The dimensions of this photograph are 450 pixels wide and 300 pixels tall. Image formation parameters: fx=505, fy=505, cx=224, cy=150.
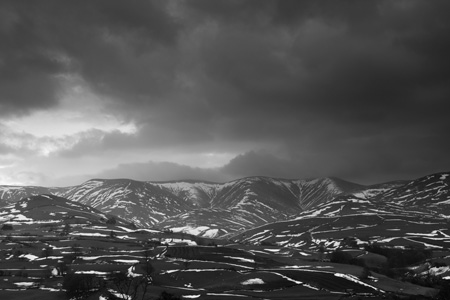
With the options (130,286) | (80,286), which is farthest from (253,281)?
(80,286)

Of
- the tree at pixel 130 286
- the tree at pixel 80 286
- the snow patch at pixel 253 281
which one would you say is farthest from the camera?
the snow patch at pixel 253 281

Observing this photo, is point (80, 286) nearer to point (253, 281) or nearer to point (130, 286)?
point (130, 286)

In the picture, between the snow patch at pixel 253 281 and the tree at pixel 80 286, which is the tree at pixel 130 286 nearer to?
the tree at pixel 80 286

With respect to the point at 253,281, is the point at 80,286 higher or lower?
lower

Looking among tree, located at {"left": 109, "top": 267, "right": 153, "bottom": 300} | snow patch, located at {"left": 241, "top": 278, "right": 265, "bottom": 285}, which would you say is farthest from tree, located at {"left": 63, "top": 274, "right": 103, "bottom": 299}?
snow patch, located at {"left": 241, "top": 278, "right": 265, "bottom": 285}

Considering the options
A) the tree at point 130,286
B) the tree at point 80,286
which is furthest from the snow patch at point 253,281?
the tree at point 80,286

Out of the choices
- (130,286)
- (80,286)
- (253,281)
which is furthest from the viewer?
(253,281)

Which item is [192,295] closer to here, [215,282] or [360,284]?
[215,282]

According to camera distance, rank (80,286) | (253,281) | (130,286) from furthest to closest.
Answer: (253,281) < (130,286) < (80,286)

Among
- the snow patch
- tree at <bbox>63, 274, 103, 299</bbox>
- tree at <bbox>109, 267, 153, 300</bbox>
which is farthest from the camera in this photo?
the snow patch

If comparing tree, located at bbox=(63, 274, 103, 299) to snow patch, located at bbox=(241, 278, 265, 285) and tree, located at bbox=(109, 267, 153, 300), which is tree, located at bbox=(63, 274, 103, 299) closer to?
tree, located at bbox=(109, 267, 153, 300)

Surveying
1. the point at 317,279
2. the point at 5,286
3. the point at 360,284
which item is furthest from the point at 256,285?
the point at 5,286
